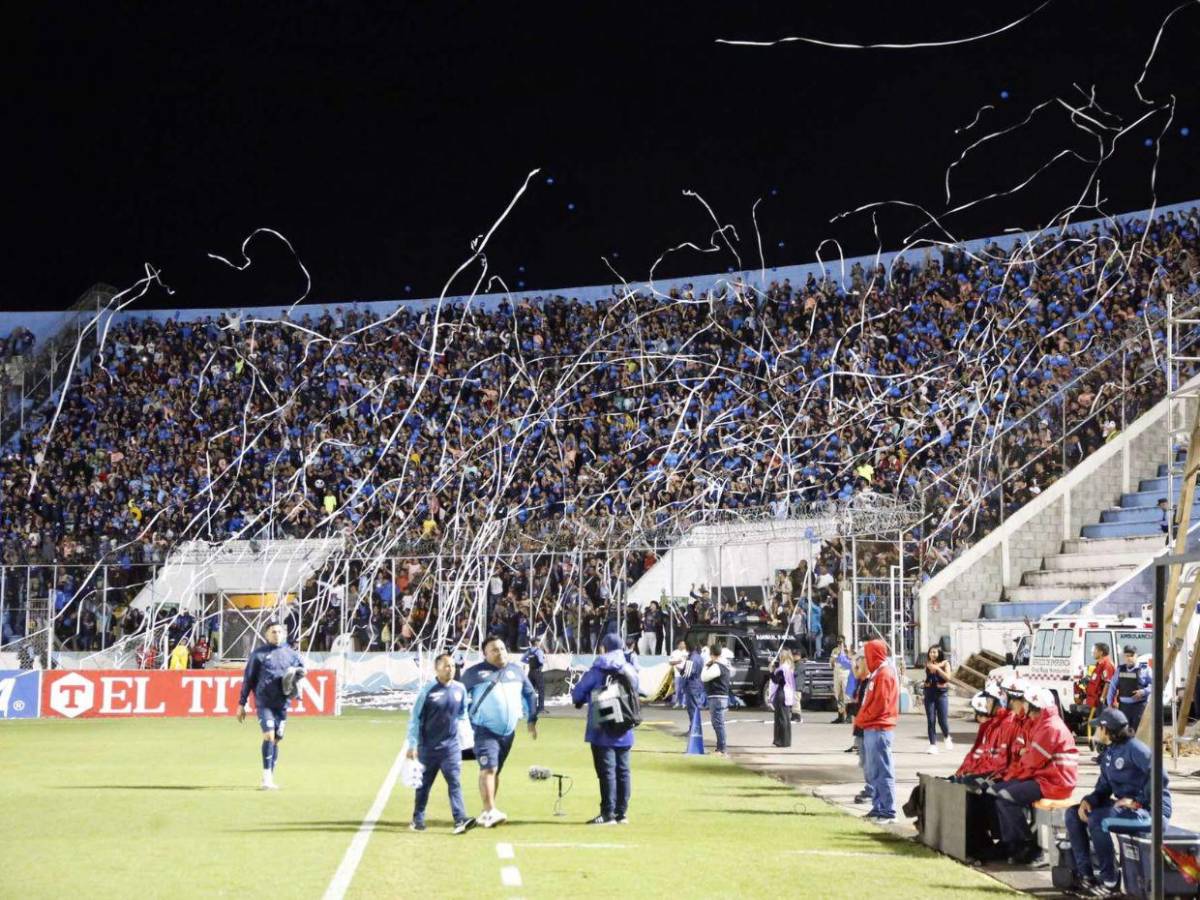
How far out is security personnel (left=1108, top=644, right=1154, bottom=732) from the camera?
22.4 metres

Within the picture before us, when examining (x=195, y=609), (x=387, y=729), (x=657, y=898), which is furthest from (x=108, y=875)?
(x=195, y=609)

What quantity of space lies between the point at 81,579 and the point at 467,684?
28334 millimetres

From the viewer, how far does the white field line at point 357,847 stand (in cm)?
1106

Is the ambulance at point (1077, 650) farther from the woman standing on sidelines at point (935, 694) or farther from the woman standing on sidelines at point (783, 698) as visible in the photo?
the woman standing on sidelines at point (783, 698)

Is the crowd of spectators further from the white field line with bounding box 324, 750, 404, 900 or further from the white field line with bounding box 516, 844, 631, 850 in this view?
the white field line with bounding box 516, 844, 631, 850

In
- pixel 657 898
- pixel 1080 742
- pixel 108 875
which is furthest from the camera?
pixel 1080 742

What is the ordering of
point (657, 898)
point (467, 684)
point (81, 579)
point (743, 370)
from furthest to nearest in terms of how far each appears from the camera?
point (743, 370)
point (81, 579)
point (467, 684)
point (657, 898)

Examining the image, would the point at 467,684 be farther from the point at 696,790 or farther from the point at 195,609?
the point at 195,609

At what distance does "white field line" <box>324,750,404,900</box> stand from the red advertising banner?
51.5 feet

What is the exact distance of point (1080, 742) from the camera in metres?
27.4

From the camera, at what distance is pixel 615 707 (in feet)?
48.7

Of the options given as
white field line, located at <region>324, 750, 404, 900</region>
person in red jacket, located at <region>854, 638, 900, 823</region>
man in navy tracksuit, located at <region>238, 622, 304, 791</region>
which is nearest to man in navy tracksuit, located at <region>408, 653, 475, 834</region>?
white field line, located at <region>324, 750, 404, 900</region>

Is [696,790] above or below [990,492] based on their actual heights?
below

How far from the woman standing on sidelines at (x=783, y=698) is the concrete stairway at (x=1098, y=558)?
12.3 meters
